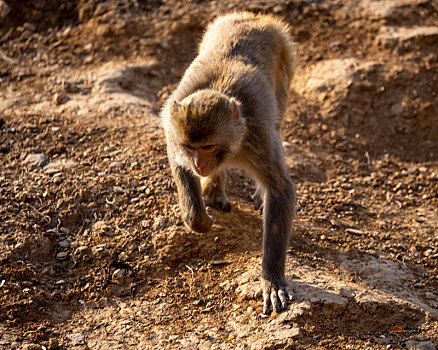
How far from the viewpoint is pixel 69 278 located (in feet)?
18.3

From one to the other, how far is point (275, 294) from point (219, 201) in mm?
1584

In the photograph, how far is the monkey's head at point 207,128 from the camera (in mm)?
4984

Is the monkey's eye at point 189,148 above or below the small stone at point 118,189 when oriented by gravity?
above

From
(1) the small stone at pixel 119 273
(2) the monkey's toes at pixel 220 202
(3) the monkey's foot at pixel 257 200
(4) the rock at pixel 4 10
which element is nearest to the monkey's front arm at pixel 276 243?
(2) the monkey's toes at pixel 220 202

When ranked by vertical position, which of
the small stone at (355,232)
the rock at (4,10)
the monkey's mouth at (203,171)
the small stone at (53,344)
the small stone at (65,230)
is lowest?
the small stone at (53,344)

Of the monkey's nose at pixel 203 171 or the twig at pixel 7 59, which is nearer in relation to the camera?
the monkey's nose at pixel 203 171

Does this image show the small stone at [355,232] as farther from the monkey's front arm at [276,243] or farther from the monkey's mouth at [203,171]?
the monkey's mouth at [203,171]

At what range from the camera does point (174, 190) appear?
251 inches

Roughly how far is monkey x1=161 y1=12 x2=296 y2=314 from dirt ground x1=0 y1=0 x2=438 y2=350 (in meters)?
0.33

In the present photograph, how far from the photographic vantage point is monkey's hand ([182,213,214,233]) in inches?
217

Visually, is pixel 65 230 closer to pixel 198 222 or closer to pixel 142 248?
pixel 142 248

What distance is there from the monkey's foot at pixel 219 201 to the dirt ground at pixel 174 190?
10 cm

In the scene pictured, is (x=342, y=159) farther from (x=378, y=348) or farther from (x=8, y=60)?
(x=8, y=60)

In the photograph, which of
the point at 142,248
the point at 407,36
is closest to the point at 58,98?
the point at 142,248
